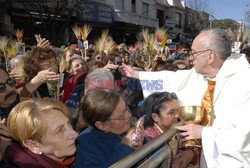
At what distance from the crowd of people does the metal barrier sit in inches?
9.5

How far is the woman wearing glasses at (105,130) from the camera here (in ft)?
6.99

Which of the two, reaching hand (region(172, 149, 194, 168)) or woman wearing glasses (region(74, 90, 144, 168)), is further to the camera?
reaching hand (region(172, 149, 194, 168))

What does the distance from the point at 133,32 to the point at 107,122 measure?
26310 millimetres

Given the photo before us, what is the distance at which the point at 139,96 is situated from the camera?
425 centimetres

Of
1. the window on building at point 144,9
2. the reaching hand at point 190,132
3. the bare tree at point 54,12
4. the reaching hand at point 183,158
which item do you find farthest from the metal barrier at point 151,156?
the window on building at point 144,9

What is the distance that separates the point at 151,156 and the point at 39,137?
2.17ft

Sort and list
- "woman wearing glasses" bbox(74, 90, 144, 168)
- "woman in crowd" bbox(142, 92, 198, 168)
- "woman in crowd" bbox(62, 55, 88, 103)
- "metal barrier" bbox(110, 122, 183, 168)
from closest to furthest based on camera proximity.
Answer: "metal barrier" bbox(110, 122, 183, 168)
"woman wearing glasses" bbox(74, 90, 144, 168)
"woman in crowd" bbox(142, 92, 198, 168)
"woman in crowd" bbox(62, 55, 88, 103)

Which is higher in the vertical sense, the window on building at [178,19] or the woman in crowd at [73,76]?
the window on building at [178,19]

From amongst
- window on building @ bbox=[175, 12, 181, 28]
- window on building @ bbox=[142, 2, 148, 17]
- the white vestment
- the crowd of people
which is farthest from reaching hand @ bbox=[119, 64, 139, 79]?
window on building @ bbox=[175, 12, 181, 28]

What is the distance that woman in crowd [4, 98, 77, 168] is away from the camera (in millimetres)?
1697

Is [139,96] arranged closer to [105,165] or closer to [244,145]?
[244,145]

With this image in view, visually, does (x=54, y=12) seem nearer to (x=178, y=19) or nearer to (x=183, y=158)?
Answer: (x=183, y=158)

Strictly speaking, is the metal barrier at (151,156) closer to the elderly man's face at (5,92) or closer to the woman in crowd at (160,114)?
the woman in crowd at (160,114)

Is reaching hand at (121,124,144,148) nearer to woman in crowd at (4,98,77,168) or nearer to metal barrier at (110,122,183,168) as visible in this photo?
metal barrier at (110,122,183,168)
